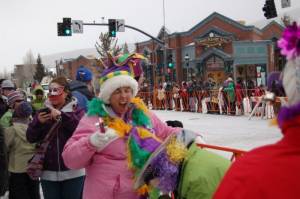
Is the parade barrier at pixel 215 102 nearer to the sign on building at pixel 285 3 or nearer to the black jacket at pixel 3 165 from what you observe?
the sign on building at pixel 285 3

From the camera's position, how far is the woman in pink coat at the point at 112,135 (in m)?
2.79

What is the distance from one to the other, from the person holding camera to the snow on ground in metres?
5.97

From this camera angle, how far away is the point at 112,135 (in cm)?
276

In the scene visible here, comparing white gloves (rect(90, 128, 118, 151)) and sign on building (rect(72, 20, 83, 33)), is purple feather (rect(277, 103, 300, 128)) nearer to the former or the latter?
white gloves (rect(90, 128, 118, 151))

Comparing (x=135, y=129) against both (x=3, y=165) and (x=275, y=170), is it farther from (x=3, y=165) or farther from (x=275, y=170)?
(x=3, y=165)

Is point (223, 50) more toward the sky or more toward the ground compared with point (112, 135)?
more toward the sky

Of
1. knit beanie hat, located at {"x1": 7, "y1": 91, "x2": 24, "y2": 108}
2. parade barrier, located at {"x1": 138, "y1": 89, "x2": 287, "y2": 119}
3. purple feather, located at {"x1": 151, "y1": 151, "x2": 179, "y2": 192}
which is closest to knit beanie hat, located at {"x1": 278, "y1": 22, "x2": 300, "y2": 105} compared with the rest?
purple feather, located at {"x1": 151, "y1": 151, "x2": 179, "y2": 192}

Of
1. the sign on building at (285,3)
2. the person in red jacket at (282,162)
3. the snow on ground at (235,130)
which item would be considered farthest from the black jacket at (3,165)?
the sign on building at (285,3)

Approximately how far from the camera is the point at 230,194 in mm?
1384

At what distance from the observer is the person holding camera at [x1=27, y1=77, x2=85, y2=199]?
3.97m

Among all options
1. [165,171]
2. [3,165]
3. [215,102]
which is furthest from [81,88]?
[215,102]

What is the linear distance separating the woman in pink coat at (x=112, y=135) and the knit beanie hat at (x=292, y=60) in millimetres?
1291

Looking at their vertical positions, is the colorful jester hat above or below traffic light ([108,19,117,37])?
below

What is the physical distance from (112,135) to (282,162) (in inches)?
61.7
